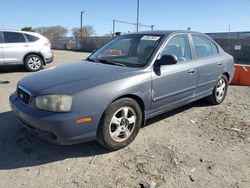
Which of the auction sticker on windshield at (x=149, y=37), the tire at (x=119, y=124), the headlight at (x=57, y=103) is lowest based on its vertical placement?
the tire at (x=119, y=124)

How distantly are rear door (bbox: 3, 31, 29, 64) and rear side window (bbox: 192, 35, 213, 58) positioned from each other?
7040mm

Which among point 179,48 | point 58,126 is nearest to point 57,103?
point 58,126

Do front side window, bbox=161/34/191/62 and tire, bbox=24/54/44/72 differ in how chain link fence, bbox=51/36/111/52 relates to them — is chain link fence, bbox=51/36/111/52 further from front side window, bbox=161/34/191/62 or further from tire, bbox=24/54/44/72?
front side window, bbox=161/34/191/62

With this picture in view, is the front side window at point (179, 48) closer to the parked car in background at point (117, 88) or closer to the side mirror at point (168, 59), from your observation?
the parked car in background at point (117, 88)

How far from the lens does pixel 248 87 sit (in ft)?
26.4

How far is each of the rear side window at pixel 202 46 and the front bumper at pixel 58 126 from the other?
2.71 m

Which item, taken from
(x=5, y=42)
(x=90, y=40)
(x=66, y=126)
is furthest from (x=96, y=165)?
(x=90, y=40)

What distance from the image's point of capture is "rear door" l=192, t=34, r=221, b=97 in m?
5.09

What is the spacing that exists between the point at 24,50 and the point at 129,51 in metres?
6.66

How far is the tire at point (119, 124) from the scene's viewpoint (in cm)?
352

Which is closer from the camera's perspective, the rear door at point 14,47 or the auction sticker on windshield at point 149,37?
the auction sticker on windshield at point 149,37

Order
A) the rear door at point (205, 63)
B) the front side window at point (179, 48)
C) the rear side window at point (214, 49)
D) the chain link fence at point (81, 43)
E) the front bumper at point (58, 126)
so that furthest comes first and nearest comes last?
the chain link fence at point (81, 43) < the rear side window at point (214, 49) < the rear door at point (205, 63) < the front side window at point (179, 48) < the front bumper at point (58, 126)

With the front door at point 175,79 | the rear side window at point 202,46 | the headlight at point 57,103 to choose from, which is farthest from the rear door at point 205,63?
the headlight at point 57,103

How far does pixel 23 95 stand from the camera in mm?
3701
